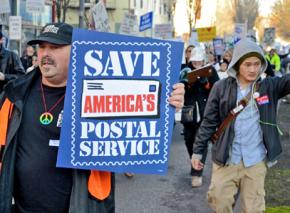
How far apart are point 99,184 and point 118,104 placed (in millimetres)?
436

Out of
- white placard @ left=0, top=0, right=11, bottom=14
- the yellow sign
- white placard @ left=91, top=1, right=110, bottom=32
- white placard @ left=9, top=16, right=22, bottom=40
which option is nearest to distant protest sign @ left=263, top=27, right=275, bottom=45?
the yellow sign

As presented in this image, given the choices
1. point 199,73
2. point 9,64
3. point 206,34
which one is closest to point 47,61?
point 9,64

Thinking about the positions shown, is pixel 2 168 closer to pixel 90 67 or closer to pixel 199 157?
pixel 90 67

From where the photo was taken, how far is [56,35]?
296cm

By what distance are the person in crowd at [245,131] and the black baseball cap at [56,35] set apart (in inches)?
85.9

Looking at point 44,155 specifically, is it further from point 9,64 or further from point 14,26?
point 14,26

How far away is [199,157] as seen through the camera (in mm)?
5062

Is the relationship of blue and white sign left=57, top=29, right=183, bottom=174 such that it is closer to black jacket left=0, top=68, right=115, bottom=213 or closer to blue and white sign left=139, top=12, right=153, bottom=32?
black jacket left=0, top=68, right=115, bottom=213

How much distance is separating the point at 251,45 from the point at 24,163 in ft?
8.52

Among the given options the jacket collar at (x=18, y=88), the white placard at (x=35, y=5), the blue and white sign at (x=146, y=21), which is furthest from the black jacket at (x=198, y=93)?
the blue and white sign at (x=146, y=21)

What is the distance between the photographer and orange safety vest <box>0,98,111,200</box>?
289 centimetres

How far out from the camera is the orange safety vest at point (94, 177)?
289cm

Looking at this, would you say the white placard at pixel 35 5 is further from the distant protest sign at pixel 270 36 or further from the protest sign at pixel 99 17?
the distant protest sign at pixel 270 36

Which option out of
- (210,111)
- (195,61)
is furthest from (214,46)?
(210,111)
